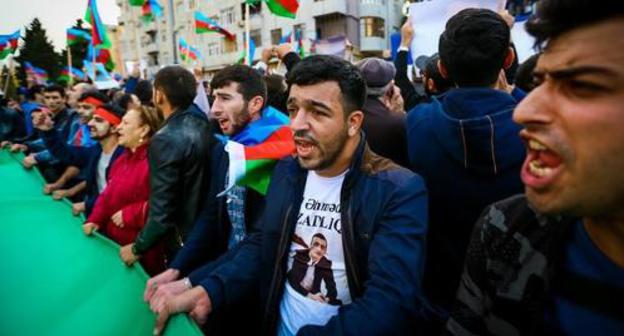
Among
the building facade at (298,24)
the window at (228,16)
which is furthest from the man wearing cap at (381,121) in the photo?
the window at (228,16)

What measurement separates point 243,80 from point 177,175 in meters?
0.91

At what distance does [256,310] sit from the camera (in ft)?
8.18

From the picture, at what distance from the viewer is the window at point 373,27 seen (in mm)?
32094

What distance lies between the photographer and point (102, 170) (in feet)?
15.0

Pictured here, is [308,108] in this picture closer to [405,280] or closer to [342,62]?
[342,62]

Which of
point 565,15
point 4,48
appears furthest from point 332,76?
point 4,48

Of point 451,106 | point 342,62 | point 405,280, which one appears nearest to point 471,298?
point 405,280

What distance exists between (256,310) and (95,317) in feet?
2.93

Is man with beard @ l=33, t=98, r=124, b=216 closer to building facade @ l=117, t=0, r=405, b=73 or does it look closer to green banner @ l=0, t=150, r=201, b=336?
green banner @ l=0, t=150, r=201, b=336

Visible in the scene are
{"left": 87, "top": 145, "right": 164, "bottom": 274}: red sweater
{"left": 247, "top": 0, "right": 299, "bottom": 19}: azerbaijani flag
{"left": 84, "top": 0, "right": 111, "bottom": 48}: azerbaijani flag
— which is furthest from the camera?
{"left": 84, "top": 0, "right": 111, "bottom": 48}: azerbaijani flag

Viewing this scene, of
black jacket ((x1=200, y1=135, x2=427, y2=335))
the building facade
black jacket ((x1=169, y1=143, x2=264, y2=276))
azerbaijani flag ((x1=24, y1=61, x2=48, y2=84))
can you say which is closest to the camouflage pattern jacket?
black jacket ((x1=200, y1=135, x2=427, y2=335))

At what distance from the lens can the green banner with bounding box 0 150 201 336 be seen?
7.05 ft

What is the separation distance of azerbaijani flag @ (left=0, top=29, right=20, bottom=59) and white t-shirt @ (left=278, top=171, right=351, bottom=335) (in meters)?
13.7

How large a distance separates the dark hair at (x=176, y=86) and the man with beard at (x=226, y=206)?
0.25 meters
